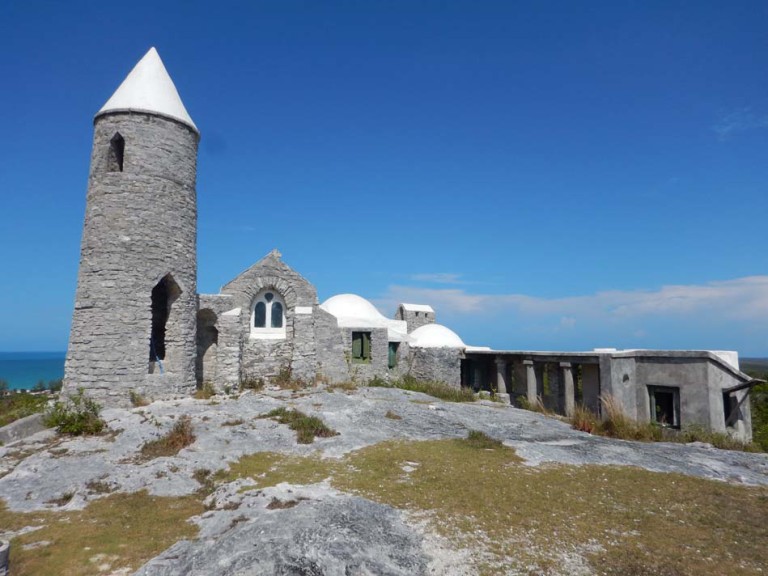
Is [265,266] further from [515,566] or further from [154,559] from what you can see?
[515,566]

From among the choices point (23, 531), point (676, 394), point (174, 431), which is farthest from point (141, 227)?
point (676, 394)

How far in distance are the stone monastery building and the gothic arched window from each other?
0.45 ft

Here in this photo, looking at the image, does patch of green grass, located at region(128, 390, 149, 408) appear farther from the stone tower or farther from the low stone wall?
the low stone wall

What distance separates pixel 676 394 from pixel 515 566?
41.7 ft

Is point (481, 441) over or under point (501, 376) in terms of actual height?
under

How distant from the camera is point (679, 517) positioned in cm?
684

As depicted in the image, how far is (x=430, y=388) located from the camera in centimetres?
2062

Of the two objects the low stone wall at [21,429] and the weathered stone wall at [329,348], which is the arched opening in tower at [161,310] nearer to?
the low stone wall at [21,429]

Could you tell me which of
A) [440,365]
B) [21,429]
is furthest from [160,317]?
[440,365]

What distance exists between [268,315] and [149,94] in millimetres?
9727

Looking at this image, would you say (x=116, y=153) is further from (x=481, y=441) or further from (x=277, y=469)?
(x=481, y=441)

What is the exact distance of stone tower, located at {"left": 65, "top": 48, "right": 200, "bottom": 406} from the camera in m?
14.4

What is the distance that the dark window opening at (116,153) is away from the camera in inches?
617

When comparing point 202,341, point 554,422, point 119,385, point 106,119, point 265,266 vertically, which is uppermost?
point 106,119
